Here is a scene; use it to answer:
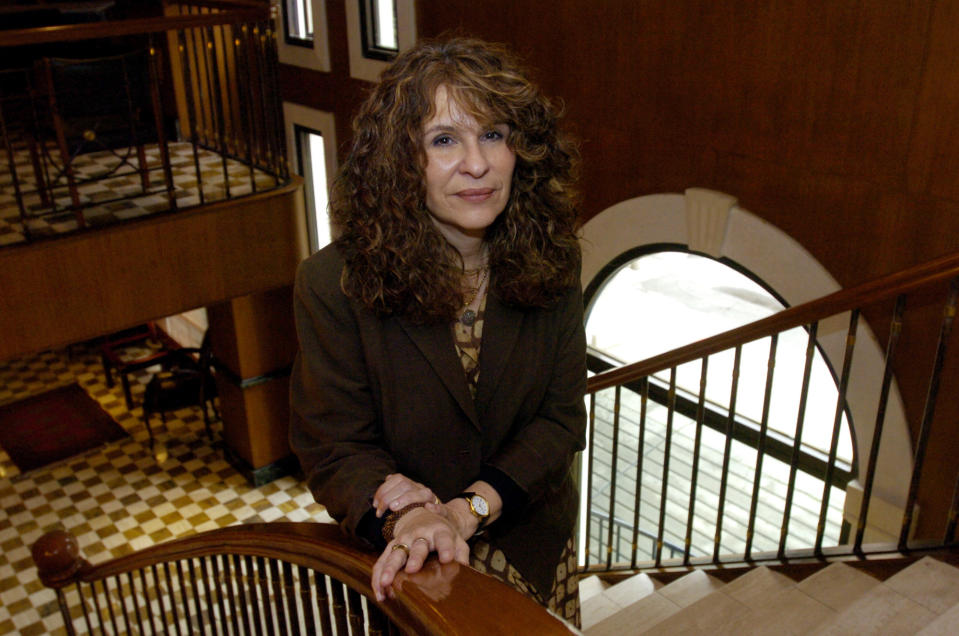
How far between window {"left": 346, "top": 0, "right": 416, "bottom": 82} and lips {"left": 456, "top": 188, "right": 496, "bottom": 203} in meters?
5.01

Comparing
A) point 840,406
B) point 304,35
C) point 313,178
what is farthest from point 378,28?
point 840,406

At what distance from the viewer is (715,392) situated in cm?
527

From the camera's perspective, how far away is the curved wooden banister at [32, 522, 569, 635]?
3.69 feet

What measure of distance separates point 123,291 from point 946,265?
4.64 metres

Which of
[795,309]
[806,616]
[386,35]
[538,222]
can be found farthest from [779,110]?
[386,35]

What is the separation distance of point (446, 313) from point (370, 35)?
17.8ft

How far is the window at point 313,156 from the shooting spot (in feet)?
23.7

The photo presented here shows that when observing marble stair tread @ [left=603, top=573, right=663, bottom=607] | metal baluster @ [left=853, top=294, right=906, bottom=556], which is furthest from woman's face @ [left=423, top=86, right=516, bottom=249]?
marble stair tread @ [left=603, top=573, right=663, bottom=607]

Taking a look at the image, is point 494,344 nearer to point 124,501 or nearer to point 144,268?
point 144,268

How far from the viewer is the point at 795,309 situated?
8.75 ft

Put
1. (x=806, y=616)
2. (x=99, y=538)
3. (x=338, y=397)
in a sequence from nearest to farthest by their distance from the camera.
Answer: (x=338, y=397), (x=806, y=616), (x=99, y=538)

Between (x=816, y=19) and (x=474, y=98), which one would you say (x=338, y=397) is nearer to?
(x=474, y=98)

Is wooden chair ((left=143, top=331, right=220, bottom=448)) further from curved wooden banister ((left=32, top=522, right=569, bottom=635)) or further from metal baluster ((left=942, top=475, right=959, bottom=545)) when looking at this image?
metal baluster ((left=942, top=475, right=959, bottom=545))

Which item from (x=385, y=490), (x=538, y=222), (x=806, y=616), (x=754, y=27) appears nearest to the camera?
(x=385, y=490)
